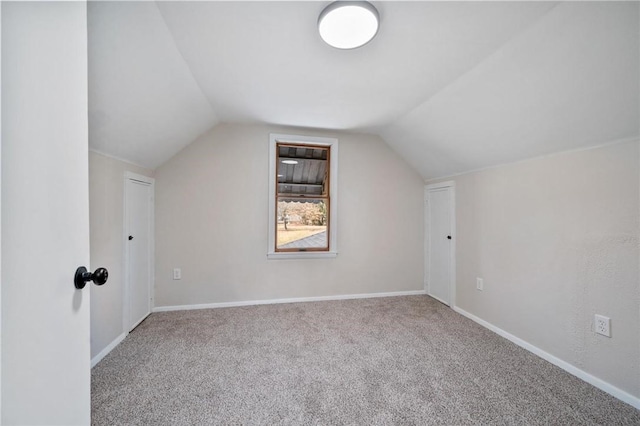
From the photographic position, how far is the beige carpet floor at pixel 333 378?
161 cm

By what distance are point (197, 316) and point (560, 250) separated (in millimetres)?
3620

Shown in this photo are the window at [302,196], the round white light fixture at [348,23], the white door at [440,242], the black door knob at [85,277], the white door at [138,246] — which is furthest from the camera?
the window at [302,196]

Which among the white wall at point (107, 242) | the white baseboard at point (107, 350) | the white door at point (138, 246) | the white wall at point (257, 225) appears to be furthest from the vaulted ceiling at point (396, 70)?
the white baseboard at point (107, 350)

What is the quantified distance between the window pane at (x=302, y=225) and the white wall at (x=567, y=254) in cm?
191

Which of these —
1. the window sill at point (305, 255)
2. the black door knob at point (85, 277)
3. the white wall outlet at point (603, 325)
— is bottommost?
the white wall outlet at point (603, 325)

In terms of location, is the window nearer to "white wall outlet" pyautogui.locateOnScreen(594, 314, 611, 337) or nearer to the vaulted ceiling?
the vaulted ceiling

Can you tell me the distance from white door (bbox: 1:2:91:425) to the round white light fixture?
3.70ft

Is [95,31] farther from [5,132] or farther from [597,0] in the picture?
[597,0]

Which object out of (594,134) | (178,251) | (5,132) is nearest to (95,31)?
(5,132)

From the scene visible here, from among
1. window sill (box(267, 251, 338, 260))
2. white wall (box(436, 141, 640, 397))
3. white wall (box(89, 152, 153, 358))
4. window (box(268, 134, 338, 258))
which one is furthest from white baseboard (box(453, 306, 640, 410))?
white wall (box(89, 152, 153, 358))

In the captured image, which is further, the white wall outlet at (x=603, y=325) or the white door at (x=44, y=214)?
the white wall outlet at (x=603, y=325)

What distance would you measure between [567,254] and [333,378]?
2.09 meters

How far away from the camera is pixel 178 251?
320 centimetres

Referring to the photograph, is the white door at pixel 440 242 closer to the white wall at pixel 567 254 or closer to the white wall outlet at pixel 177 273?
the white wall at pixel 567 254
